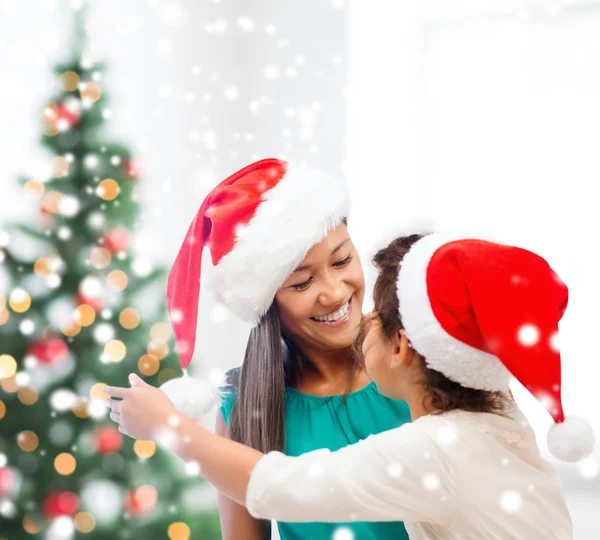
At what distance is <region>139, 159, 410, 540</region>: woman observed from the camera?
139cm

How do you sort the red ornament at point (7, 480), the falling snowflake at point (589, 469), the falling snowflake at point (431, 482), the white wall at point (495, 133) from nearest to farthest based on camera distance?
the falling snowflake at point (431, 482)
the red ornament at point (7, 480)
the falling snowflake at point (589, 469)
the white wall at point (495, 133)

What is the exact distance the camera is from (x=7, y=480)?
181 cm

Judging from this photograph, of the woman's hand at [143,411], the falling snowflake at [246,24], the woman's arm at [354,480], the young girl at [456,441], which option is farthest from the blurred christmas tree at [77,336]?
the falling snowflake at [246,24]

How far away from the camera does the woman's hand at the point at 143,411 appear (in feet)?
3.60

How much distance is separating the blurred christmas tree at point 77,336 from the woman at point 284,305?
0.51 meters

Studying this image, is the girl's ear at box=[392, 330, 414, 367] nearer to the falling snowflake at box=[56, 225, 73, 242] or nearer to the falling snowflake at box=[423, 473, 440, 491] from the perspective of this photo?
the falling snowflake at box=[423, 473, 440, 491]

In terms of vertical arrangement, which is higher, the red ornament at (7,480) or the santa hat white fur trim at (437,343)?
the santa hat white fur trim at (437,343)

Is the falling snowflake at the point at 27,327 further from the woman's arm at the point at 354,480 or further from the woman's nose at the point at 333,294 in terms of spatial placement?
the woman's arm at the point at 354,480

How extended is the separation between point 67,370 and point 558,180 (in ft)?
5.46

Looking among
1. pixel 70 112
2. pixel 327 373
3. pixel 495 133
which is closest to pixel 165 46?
pixel 70 112

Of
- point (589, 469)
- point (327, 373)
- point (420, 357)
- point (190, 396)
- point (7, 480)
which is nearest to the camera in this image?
point (420, 357)

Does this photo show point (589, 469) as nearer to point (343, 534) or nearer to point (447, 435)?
point (343, 534)

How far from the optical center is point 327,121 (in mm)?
2730

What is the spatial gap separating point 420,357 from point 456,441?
0.54 ft
